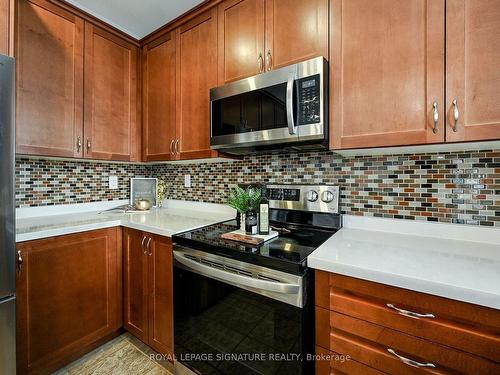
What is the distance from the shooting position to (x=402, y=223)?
1.28 metres

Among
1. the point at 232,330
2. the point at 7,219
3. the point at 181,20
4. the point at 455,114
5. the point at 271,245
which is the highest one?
the point at 181,20

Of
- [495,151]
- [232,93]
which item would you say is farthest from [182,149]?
[495,151]

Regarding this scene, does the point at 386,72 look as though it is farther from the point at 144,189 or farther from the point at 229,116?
the point at 144,189

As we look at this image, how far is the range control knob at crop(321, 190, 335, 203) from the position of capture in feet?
4.63

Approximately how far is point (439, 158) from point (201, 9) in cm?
180

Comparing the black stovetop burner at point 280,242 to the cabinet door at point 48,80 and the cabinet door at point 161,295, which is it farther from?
the cabinet door at point 48,80

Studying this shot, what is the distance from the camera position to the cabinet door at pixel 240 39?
142cm

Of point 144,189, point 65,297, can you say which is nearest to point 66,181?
point 144,189

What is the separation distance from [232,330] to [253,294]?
0.86 ft

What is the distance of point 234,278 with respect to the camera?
1077 millimetres

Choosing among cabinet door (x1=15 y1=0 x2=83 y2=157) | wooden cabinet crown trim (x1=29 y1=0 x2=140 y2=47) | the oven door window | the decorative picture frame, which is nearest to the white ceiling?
wooden cabinet crown trim (x1=29 y1=0 x2=140 y2=47)

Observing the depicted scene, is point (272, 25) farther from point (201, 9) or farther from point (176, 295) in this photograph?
point (176, 295)

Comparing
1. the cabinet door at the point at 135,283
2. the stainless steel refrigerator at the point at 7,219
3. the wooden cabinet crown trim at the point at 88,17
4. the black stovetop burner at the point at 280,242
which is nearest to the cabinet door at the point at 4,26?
the stainless steel refrigerator at the point at 7,219

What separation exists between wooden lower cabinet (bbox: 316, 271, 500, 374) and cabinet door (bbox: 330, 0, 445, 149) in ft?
2.09
